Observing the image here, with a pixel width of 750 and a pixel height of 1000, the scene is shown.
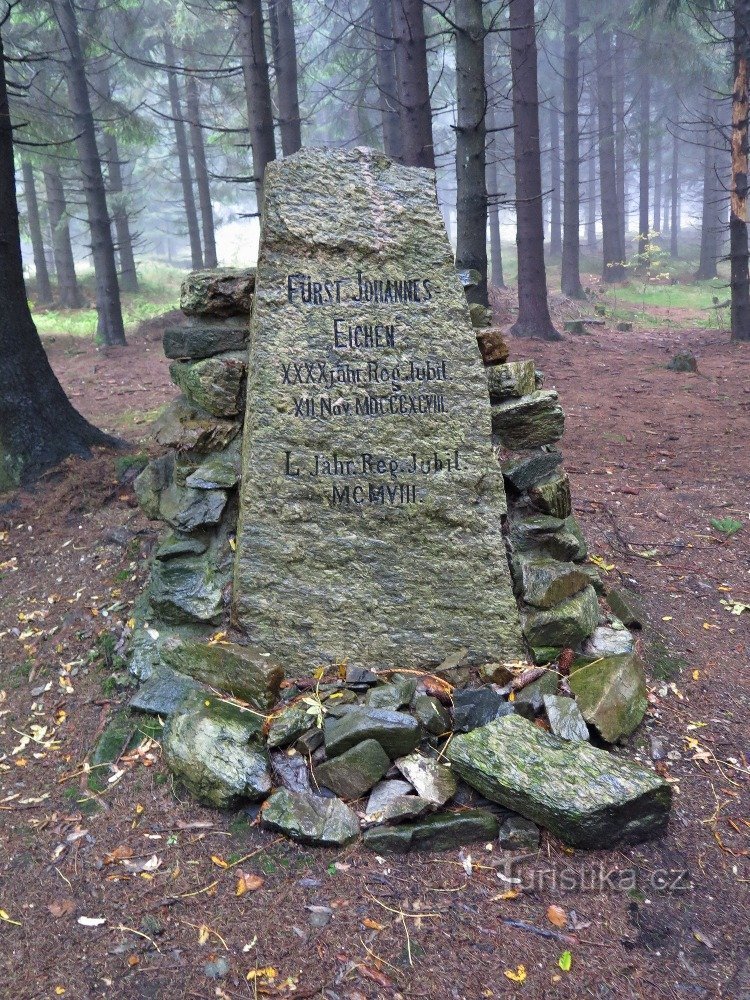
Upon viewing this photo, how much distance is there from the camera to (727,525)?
595cm

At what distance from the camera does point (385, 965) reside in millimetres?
2664

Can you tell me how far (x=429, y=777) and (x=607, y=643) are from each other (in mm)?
1408

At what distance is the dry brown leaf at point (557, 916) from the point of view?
9.25 ft

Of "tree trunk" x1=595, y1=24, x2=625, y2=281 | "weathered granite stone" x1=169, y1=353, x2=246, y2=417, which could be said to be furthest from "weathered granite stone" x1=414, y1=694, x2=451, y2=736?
"tree trunk" x1=595, y1=24, x2=625, y2=281

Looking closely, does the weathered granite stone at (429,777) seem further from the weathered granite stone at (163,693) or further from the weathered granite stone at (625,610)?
the weathered granite stone at (625,610)

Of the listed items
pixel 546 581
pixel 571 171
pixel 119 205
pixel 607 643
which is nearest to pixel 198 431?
pixel 546 581

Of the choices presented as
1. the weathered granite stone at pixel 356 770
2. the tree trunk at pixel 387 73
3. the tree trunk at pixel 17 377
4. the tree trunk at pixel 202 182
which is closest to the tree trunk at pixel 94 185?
the tree trunk at pixel 202 182

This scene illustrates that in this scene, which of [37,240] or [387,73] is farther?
[37,240]

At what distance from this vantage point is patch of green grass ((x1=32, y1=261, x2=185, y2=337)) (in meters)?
18.2

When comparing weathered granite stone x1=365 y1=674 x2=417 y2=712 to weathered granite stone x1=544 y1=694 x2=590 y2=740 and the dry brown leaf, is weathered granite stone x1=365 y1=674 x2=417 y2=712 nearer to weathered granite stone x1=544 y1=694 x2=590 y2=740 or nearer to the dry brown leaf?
weathered granite stone x1=544 y1=694 x2=590 y2=740

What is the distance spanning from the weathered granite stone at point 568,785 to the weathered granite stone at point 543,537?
124 centimetres

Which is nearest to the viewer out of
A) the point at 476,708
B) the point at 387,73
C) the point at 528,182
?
the point at 476,708

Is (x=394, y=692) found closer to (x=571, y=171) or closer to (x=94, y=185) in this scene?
(x=94, y=185)

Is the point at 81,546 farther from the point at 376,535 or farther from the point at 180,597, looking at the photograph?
the point at 376,535
